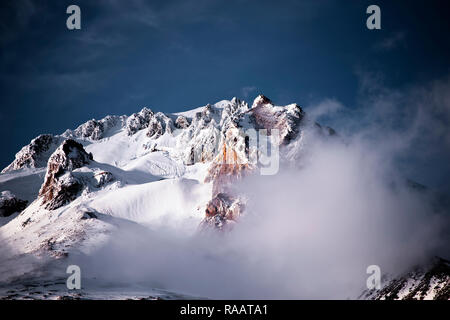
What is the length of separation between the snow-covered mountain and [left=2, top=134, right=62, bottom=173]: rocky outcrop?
425 mm

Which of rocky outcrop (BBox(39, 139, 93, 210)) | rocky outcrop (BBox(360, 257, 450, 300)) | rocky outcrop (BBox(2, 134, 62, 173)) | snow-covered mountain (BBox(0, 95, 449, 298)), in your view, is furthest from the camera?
rocky outcrop (BBox(2, 134, 62, 173))

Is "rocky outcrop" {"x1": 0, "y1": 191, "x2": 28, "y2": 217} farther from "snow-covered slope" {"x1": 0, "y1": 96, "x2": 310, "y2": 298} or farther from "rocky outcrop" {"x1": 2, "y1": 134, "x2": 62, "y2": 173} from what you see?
"rocky outcrop" {"x1": 2, "y1": 134, "x2": 62, "y2": 173}

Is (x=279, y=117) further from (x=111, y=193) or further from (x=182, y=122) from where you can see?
(x=182, y=122)

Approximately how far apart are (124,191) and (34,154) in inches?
2730

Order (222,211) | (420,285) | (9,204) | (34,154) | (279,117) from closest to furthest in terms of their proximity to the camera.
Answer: (420,285) < (222,211) < (9,204) < (279,117) < (34,154)

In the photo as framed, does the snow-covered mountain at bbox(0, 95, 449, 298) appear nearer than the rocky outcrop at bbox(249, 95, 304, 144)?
Yes

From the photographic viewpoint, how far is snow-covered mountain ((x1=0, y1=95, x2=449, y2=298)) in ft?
206

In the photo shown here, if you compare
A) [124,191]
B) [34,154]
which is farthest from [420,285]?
[34,154]

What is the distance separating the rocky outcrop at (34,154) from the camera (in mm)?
125375

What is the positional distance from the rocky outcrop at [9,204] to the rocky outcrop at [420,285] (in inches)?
3945

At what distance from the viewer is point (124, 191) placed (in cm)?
8762

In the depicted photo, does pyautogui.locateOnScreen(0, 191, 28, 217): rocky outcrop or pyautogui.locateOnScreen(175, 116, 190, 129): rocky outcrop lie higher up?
pyautogui.locateOnScreen(175, 116, 190, 129): rocky outcrop

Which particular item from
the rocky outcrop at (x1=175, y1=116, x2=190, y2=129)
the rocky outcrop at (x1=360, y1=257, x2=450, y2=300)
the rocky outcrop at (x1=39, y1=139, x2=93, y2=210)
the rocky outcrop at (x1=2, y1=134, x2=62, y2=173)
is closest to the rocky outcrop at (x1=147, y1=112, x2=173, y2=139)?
the rocky outcrop at (x1=175, y1=116, x2=190, y2=129)
